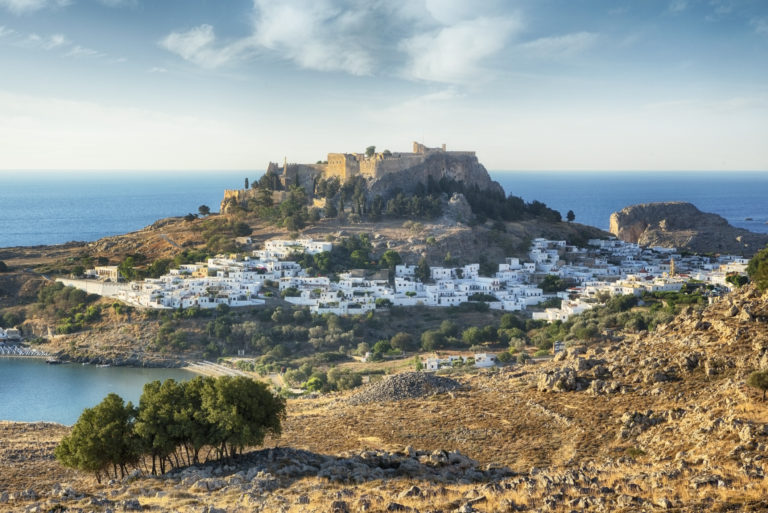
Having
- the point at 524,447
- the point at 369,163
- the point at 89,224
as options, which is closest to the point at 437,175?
the point at 369,163

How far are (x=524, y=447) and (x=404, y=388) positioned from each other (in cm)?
610

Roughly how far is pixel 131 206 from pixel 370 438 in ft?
412

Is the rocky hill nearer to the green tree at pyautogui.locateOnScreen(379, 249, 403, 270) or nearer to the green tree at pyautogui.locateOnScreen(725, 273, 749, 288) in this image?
the green tree at pyautogui.locateOnScreen(379, 249, 403, 270)

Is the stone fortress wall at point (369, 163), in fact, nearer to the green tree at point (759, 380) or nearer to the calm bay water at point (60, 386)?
the calm bay water at point (60, 386)

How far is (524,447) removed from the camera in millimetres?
15625

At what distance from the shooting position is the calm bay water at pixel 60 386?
90.5ft

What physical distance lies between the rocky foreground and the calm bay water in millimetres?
6128

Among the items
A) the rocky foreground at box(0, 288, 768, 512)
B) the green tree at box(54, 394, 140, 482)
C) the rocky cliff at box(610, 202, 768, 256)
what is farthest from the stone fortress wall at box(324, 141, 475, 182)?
the green tree at box(54, 394, 140, 482)

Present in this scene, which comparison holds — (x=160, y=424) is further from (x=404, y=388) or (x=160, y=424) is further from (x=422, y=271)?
(x=422, y=271)

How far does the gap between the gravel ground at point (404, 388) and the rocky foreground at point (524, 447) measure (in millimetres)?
80

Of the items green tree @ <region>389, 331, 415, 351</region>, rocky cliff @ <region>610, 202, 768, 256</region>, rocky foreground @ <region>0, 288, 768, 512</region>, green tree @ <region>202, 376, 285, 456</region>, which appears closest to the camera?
rocky foreground @ <region>0, 288, 768, 512</region>

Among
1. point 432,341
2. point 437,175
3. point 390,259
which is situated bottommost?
point 432,341

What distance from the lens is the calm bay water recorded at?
27.6m

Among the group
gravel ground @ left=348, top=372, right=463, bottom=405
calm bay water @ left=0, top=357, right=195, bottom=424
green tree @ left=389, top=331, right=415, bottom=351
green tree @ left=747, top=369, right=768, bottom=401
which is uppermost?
green tree @ left=747, top=369, right=768, bottom=401
